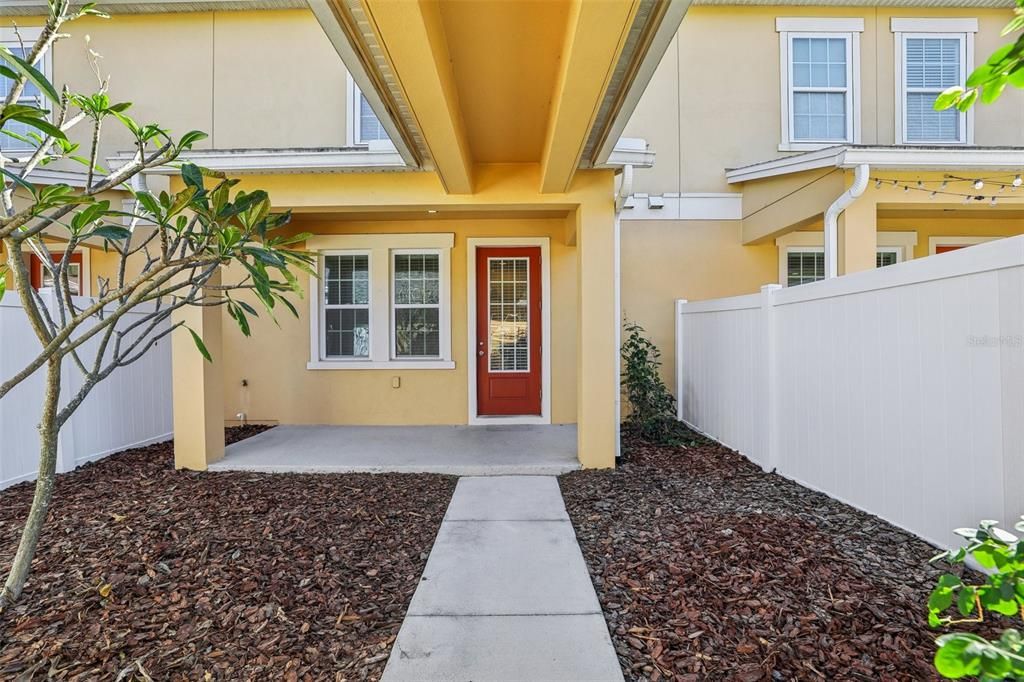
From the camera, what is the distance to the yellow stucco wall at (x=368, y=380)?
665cm

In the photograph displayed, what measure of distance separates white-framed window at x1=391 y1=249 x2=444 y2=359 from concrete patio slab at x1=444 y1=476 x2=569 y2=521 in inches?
103

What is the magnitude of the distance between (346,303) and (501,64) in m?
4.56

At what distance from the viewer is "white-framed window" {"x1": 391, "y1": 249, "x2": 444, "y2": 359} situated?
676 cm

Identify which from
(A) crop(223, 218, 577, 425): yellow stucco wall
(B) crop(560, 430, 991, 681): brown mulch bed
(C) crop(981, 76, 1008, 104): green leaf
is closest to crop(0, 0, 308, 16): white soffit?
A: (A) crop(223, 218, 577, 425): yellow stucco wall

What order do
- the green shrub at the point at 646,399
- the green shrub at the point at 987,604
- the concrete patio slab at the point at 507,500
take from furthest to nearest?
the green shrub at the point at 646,399 < the concrete patio slab at the point at 507,500 < the green shrub at the point at 987,604

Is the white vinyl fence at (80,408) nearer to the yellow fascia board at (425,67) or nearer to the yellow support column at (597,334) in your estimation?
the yellow fascia board at (425,67)

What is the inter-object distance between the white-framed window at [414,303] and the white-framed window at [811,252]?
4709mm

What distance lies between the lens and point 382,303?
6.69 meters

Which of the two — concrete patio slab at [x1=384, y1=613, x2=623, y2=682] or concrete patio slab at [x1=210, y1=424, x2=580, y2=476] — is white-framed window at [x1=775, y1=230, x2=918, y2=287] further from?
concrete patio slab at [x1=384, y1=613, x2=623, y2=682]

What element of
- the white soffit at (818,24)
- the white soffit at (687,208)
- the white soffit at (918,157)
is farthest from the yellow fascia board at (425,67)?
the white soffit at (818,24)

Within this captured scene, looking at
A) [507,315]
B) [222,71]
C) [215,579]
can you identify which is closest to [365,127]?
[222,71]

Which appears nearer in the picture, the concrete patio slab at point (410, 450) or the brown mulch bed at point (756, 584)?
the brown mulch bed at point (756, 584)

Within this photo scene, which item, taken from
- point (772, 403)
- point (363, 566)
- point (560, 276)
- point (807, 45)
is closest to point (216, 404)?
point (363, 566)

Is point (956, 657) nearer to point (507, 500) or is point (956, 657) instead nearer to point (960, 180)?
point (507, 500)
